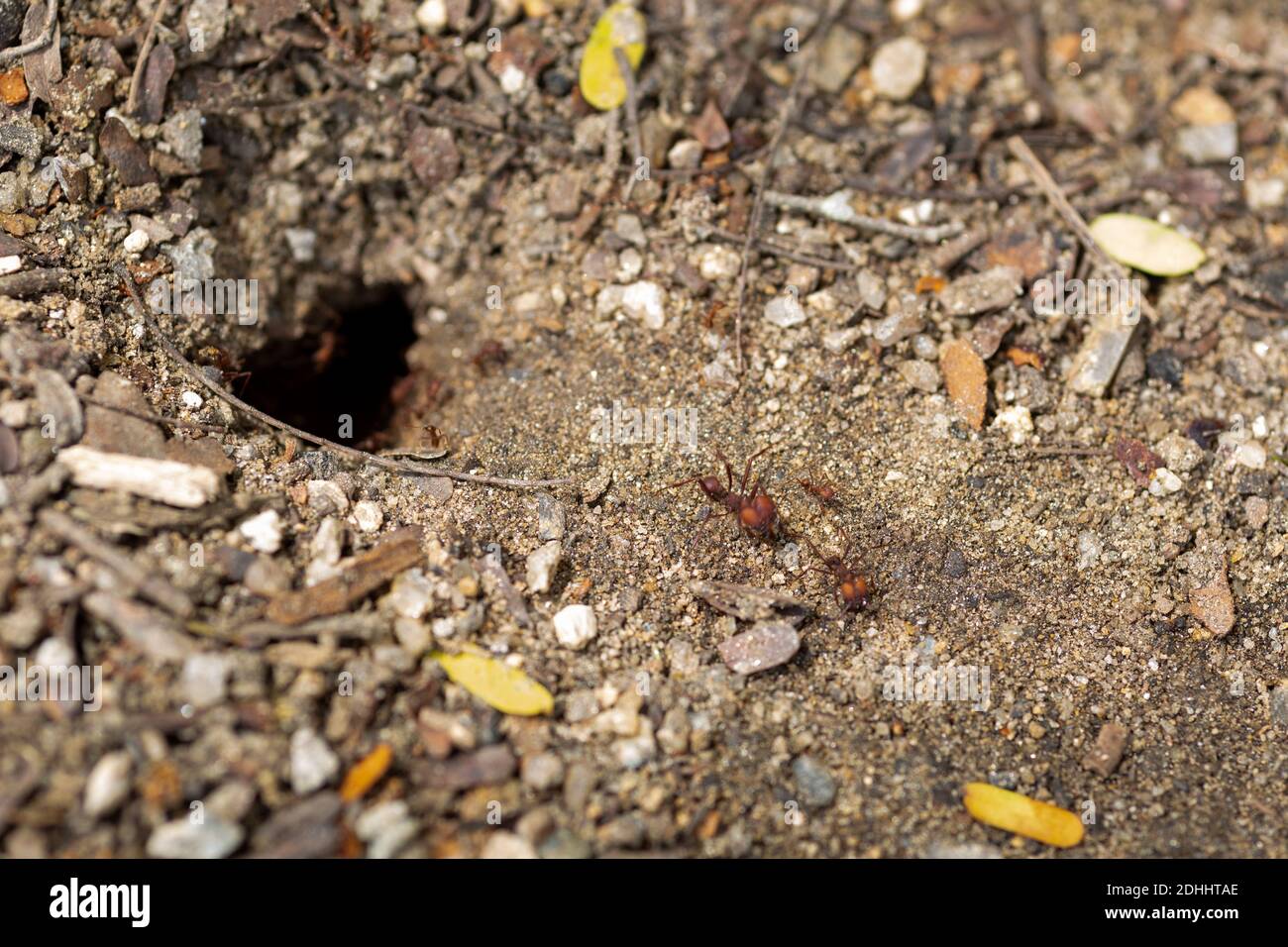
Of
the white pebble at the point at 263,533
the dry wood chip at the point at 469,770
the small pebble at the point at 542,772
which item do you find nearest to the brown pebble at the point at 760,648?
the small pebble at the point at 542,772

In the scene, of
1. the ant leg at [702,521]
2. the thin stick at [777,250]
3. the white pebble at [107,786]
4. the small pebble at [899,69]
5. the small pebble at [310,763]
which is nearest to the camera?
the white pebble at [107,786]

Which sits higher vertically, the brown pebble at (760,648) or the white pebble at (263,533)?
the white pebble at (263,533)

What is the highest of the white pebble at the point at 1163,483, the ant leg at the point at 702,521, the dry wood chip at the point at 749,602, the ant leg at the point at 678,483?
the white pebble at the point at 1163,483

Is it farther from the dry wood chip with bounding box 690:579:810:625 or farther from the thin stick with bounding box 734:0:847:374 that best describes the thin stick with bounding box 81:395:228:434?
the thin stick with bounding box 734:0:847:374

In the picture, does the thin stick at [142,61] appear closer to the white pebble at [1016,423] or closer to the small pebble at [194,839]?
the small pebble at [194,839]

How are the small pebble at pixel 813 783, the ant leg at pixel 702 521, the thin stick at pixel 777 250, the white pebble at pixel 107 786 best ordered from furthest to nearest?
the thin stick at pixel 777 250, the ant leg at pixel 702 521, the small pebble at pixel 813 783, the white pebble at pixel 107 786

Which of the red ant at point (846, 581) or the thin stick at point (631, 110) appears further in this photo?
the thin stick at point (631, 110)
